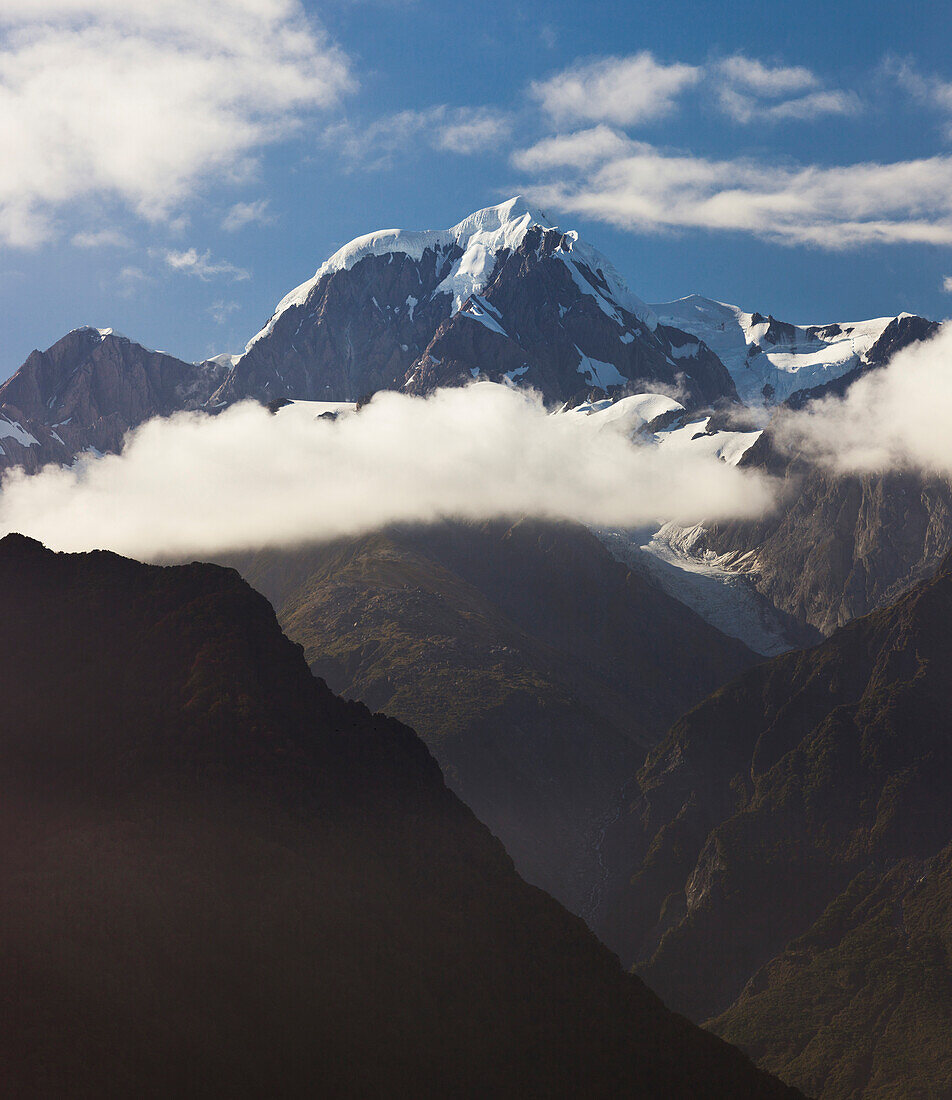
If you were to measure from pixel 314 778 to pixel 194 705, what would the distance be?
15976 millimetres

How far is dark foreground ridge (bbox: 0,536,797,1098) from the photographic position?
98.9m

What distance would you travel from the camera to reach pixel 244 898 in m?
117

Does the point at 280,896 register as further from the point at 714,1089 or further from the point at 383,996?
the point at 714,1089

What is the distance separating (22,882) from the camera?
103 m

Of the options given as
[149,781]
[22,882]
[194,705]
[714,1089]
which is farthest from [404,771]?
[22,882]

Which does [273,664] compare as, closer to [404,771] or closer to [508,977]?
[404,771]

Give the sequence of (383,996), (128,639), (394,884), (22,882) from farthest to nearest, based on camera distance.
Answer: (128,639), (394,884), (383,996), (22,882)

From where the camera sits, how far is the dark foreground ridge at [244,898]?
98.9 m

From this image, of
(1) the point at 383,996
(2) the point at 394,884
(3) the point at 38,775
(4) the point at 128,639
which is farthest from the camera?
(4) the point at 128,639

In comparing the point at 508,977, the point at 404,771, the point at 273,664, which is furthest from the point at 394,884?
the point at 273,664

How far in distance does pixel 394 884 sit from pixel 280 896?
720 inches

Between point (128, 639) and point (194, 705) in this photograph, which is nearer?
point (194, 705)

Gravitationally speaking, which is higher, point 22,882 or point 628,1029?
point 22,882

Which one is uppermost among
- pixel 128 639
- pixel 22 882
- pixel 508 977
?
pixel 128 639
